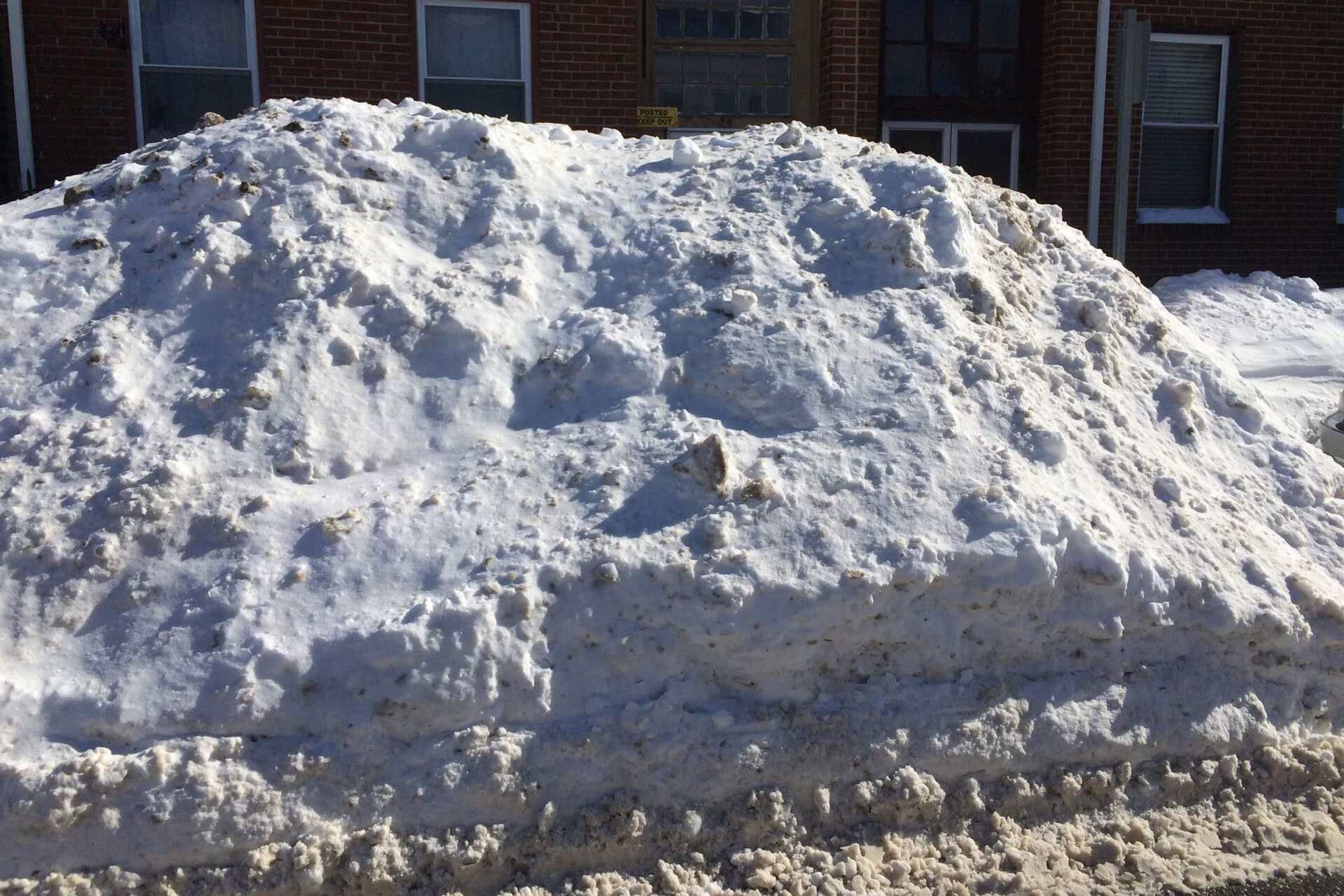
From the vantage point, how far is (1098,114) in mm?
10289

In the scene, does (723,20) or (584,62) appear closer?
(584,62)

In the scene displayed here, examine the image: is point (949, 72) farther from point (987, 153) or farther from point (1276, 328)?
point (1276, 328)

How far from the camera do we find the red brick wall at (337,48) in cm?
872

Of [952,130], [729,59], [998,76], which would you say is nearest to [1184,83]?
[998,76]

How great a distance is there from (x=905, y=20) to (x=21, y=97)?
7.20m

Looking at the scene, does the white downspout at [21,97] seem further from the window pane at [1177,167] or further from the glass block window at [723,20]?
the window pane at [1177,167]

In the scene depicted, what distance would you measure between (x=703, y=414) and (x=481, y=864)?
1.44 m

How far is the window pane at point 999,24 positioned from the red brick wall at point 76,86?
284 inches

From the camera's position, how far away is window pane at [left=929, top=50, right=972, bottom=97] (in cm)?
1058

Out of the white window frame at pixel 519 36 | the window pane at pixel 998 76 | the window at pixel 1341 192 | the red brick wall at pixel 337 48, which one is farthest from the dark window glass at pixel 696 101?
the window at pixel 1341 192

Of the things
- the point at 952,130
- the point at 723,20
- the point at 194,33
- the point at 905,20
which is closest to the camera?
the point at 194,33

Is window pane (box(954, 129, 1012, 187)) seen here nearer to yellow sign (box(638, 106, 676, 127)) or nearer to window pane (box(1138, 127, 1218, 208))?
window pane (box(1138, 127, 1218, 208))

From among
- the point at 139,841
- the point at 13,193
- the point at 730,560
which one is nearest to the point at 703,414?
the point at 730,560

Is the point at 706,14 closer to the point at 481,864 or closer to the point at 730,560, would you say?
the point at 730,560
